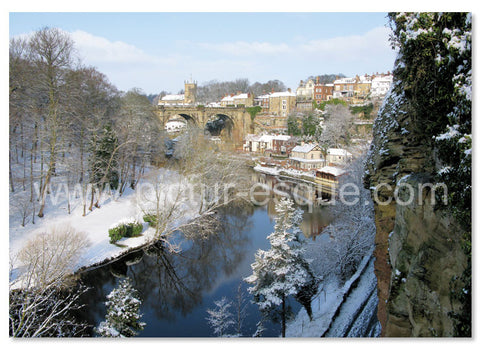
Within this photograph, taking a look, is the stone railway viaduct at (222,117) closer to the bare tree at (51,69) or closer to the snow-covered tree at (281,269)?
the bare tree at (51,69)

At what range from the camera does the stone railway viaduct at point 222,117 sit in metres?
26.6

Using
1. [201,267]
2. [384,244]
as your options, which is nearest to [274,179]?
[201,267]

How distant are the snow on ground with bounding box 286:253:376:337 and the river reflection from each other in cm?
43

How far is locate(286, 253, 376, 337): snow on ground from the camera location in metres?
5.83

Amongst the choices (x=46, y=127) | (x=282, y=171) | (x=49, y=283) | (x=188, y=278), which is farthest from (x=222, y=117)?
(x=49, y=283)

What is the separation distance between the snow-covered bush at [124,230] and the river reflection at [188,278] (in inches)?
25.0

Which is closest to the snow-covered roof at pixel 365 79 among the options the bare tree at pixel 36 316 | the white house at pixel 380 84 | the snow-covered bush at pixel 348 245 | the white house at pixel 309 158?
the white house at pixel 380 84

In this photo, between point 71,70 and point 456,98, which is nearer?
point 456,98

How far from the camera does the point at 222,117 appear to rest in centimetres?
3403

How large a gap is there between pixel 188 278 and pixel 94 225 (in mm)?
4033

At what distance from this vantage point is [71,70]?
11.1 m

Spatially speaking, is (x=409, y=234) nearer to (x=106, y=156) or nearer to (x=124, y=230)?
(x=124, y=230)

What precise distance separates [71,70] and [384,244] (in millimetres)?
11217
